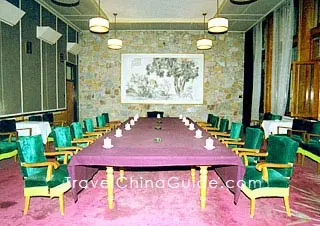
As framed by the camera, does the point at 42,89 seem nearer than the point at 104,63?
Yes

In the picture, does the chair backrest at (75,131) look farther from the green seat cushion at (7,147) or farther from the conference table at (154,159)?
the conference table at (154,159)

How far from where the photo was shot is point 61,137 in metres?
3.90

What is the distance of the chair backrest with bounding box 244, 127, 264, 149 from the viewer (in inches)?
143

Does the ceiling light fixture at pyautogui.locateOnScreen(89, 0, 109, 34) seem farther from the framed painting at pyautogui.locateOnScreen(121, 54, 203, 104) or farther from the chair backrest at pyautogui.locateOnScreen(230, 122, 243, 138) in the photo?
the framed painting at pyautogui.locateOnScreen(121, 54, 203, 104)

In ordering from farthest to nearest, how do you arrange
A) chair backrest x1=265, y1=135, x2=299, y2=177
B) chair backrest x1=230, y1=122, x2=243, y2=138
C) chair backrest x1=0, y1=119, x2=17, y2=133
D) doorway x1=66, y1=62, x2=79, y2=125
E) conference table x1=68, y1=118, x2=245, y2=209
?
doorway x1=66, y1=62, x2=79, y2=125, chair backrest x1=0, y1=119, x2=17, y2=133, chair backrest x1=230, y1=122, x2=243, y2=138, chair backrest x1=265, y1=135, x2=299, y2=177, conference table x1=68, y1=118, x2=245, y2=209

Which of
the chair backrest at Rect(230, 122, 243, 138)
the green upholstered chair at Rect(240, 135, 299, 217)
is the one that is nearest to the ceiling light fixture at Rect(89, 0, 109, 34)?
the chair backrest at Rect(230, 122, 243, 138)

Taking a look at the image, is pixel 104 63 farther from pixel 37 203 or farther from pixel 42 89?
pixel 37 203

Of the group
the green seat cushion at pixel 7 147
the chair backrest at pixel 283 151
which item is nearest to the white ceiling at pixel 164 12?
the green seat cushion at pixel 7 147

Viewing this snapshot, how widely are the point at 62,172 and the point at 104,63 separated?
719cm

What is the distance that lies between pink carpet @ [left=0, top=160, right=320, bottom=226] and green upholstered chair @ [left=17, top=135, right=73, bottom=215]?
21 cm

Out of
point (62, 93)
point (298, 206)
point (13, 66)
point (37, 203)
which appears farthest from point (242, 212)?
point (62, 93)

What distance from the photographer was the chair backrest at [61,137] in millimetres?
3760

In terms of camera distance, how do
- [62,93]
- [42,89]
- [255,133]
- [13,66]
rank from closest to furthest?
[255,133] → [13,66] → [42,89] → [62,93]

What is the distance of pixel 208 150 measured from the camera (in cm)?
300
